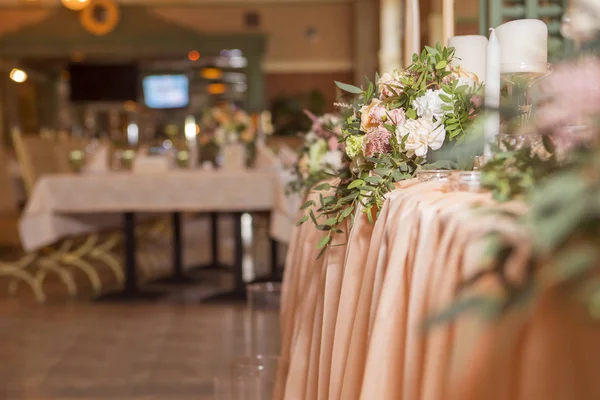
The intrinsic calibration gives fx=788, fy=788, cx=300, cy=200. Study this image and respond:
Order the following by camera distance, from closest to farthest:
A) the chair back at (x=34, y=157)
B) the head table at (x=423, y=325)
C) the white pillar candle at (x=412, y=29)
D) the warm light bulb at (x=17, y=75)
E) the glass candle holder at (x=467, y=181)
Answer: the head table at (x=423, y=325), the glass candle holder at (x=467, y=181), the white pillar candle at (x=412, y=29), the chair back at (x=34, y=157), the warm light bulb at (x=17, y=75)

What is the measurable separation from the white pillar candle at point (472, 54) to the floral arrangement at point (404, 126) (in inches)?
5.3

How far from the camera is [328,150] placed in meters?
3.18

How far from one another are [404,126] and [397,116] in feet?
0.18

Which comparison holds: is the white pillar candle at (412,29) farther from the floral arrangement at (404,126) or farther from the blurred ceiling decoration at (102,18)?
the blurred ceiling decoration at (102,18)

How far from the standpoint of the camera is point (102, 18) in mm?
12367

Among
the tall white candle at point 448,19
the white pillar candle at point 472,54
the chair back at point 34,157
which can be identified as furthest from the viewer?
the chair back at point 34,157

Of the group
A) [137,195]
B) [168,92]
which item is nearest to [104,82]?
[168,92]

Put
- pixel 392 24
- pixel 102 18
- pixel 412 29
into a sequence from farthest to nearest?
pixel 102 18 → pixel 392 24 → pixel 412 29

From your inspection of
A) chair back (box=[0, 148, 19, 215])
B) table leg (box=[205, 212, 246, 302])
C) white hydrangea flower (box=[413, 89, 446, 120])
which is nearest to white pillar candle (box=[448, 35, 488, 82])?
white hydrangea flower (box=[413, 89, 446, 120])

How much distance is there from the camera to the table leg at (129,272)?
5.55 m

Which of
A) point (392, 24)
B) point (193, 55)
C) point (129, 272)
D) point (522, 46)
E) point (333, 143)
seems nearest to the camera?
point (522, 46)

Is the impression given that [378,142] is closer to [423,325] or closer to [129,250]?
[423,325]

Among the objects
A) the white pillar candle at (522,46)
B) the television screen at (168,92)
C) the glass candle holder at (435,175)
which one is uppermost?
the television screen at (168,92)

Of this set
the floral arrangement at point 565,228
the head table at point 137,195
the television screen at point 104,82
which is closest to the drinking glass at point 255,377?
the floral arrangement at point 565,228
